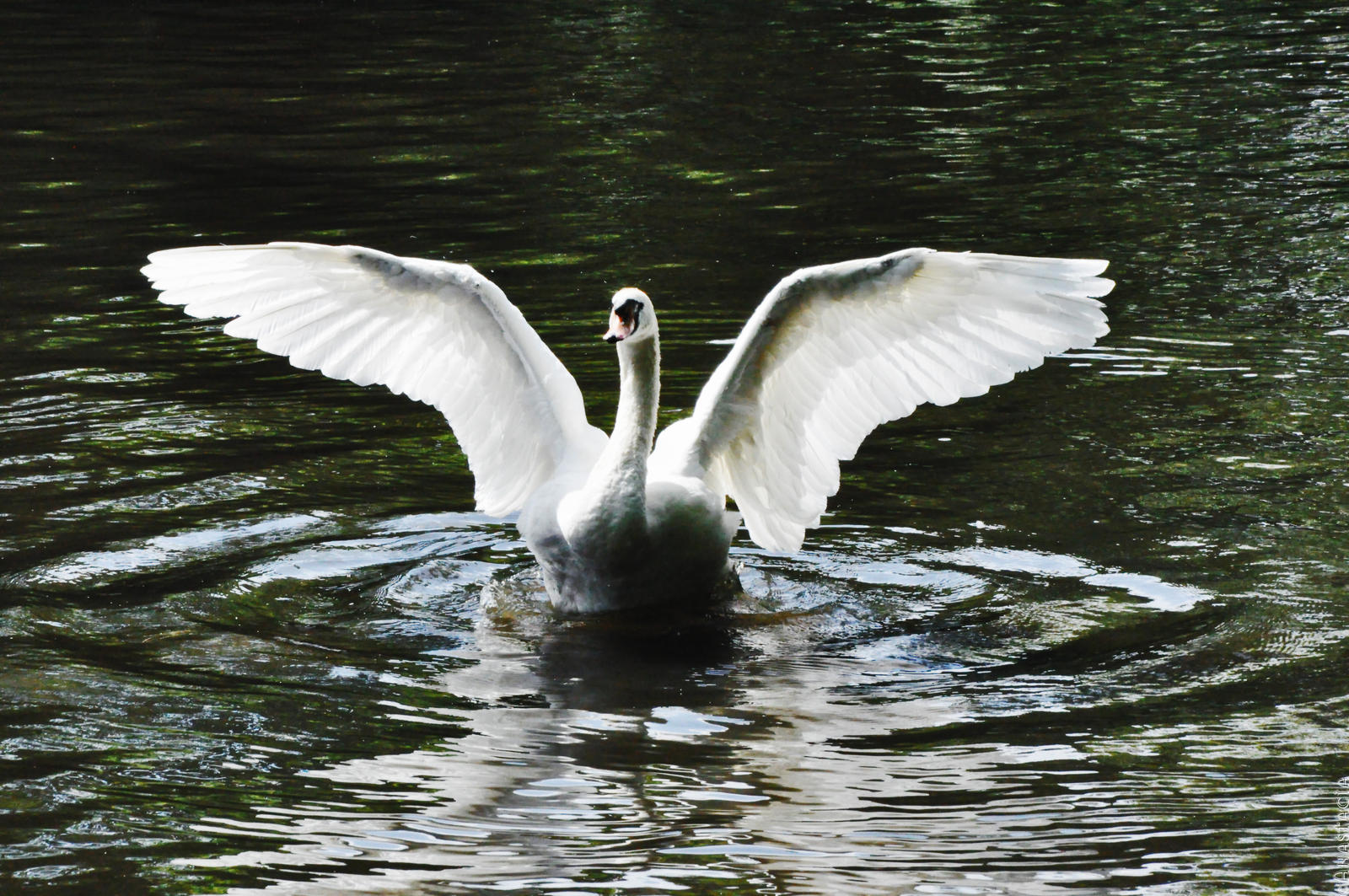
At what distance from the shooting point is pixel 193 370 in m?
12.2

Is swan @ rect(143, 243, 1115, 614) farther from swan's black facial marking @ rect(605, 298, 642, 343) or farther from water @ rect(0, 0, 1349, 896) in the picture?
water @ rect(0, 0, 1349, 896)

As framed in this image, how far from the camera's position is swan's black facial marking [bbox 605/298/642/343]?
26.1 ft

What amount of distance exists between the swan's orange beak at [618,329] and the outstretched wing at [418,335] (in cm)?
64

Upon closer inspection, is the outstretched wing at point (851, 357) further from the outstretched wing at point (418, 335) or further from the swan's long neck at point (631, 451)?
the outstretched wing at point (418, 335)

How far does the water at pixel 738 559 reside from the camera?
5836mm

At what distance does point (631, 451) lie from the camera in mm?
8102

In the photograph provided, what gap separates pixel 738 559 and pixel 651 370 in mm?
1355

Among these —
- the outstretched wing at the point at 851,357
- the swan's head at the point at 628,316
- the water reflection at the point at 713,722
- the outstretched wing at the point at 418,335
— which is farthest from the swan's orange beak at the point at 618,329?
the water reflection at the point at 713,722

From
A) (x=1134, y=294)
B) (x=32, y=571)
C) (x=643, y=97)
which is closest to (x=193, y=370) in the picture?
(x=32, y=571)

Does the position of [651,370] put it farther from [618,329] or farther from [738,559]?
[738,559]

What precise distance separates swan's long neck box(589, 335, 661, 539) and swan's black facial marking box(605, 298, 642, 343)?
0.23m

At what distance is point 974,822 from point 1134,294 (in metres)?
8.12

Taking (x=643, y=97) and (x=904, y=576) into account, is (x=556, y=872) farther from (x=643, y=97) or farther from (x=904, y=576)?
(x=643, y=97)

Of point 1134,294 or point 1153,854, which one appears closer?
point 1153,854
